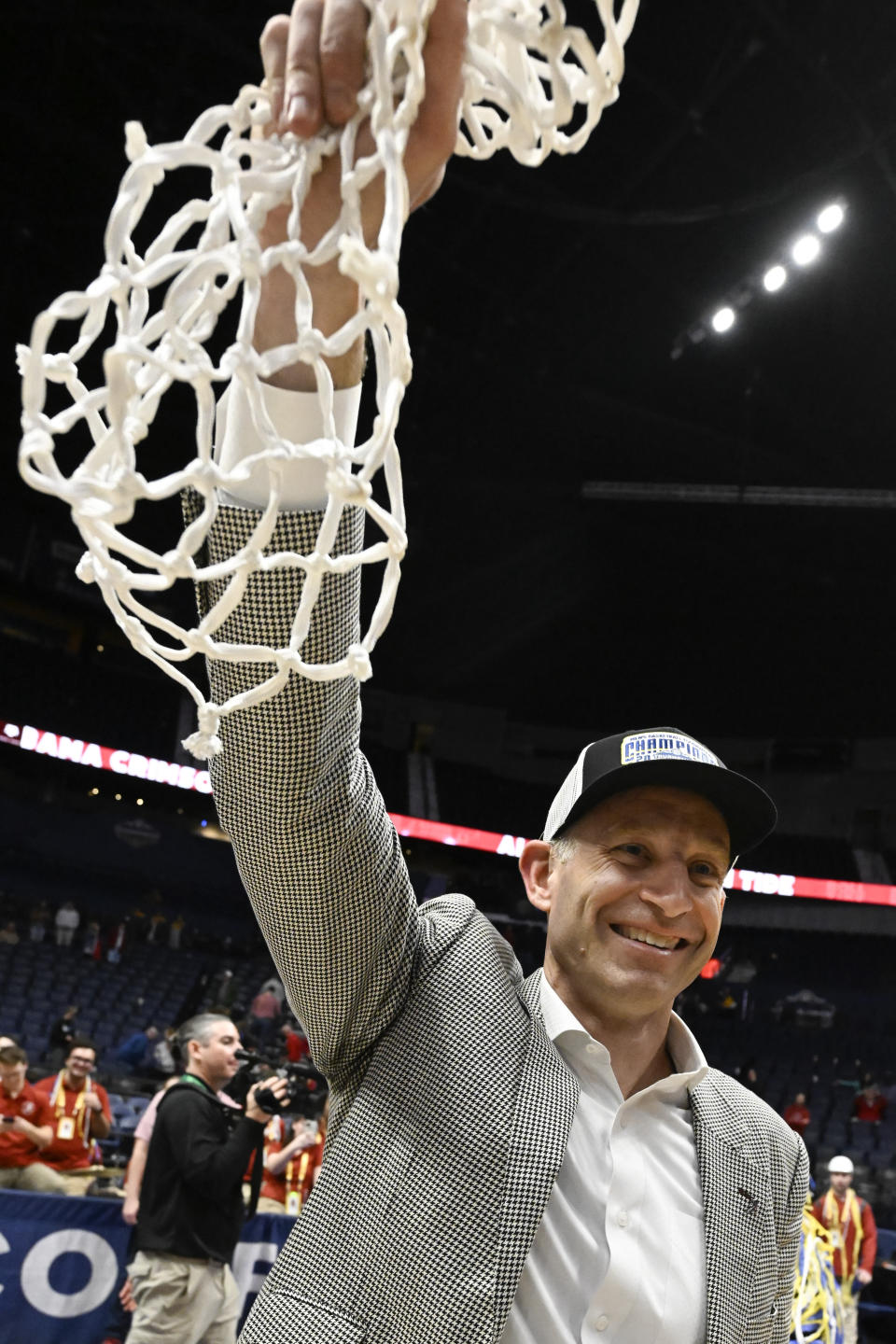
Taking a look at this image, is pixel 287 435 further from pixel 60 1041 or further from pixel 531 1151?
pixel 60 1041

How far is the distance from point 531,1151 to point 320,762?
45 centimetres

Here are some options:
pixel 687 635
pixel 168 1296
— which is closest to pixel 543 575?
pixel 687 635

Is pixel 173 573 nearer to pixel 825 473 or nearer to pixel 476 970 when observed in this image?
pixel 476 970

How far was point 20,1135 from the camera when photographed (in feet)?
17.5

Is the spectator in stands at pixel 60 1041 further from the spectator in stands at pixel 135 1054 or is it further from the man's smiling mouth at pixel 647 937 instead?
the man's smiling mouth at pixel 647 937

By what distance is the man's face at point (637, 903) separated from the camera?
1.37m

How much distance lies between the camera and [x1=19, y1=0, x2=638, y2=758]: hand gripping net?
2.73 feet

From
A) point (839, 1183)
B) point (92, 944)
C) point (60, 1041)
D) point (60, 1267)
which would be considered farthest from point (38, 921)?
point (60, 1267)

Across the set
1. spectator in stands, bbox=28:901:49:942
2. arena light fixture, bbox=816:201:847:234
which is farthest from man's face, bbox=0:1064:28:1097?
spectator in stands, bbox=28:901:49:942

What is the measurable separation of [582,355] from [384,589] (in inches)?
438

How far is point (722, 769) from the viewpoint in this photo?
1.41m

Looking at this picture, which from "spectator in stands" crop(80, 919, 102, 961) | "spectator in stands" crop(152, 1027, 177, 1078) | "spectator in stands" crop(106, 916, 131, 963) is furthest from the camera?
"spectator in stands" crop(106, 916, 131, 963)

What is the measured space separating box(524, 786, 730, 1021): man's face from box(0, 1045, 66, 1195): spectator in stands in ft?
14.9

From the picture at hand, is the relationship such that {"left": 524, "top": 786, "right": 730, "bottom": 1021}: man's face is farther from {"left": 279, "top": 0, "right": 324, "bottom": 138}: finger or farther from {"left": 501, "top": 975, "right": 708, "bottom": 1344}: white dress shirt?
{"left": 279, "top": 0, "right": 324, "bottom": 138}: finger
